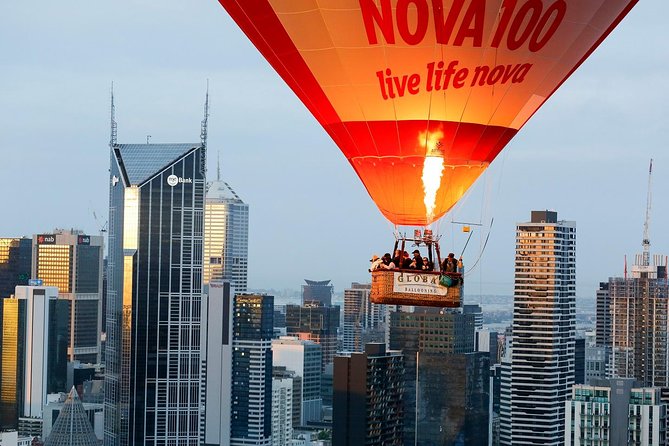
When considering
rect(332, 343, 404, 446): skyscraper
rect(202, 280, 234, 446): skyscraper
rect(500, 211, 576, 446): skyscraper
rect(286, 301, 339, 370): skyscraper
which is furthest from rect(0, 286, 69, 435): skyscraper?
rect(332, 343, 404, 446): skyscraper

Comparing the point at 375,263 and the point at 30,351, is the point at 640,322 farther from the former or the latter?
the point at 375,263

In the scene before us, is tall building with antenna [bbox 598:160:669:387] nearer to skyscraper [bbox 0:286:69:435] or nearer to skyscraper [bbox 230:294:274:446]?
skyscraper [bbox 230:294:274:446]

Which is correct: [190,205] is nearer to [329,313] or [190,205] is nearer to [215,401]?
[215,401]

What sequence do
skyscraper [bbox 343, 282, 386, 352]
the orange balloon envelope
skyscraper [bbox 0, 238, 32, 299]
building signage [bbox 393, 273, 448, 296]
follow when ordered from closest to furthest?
1. building signage [bbox 393, 273, 448, 296]
2. the orange balloon envelope
3. skyscraper [bbox 343, 282, 386, 352]
4. skyscraper [bbox 0, 238, 32, 299]

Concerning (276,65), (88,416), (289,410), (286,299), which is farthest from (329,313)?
(276,65)

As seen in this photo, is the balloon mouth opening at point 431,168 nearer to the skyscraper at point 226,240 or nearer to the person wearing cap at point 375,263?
the person wearing cap at point 375,263

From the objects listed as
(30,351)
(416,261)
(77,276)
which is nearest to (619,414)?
(416,261)
